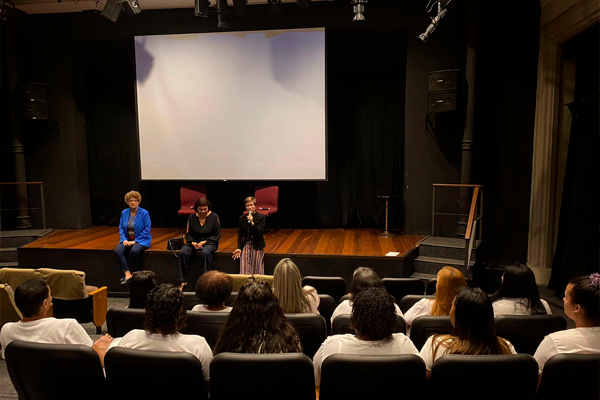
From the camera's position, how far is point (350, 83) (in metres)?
7.09

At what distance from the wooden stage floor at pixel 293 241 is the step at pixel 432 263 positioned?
23cm

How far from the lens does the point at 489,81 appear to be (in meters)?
6.10

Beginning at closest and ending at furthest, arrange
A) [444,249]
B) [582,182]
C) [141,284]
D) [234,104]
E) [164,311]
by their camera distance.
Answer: [164,311], [141,284], [582,182], [444,249], [234,104]

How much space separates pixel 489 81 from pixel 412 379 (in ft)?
18.0

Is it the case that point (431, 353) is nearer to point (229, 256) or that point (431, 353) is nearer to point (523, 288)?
point (523, 288)

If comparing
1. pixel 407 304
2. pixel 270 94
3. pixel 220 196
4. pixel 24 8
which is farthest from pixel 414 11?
pixel 24 8

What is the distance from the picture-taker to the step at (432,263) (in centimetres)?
530

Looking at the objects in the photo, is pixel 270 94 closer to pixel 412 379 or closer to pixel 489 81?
pixel 489 81

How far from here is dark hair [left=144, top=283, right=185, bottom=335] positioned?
75.3 inches

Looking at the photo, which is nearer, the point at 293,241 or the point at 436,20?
the point at 436,20

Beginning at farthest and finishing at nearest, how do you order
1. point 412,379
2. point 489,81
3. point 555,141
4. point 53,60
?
1. point 53,60
2. point 489,81
3. point 555,141
4. point 412,379

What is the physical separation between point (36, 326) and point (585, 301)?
8.72ft

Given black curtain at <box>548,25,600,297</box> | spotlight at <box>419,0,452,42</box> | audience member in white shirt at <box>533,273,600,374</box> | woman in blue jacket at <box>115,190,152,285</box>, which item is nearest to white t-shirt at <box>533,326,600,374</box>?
audience member in white shirt at <box>533,273,600,374</box>

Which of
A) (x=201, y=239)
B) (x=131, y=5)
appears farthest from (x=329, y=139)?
(x=131, y=5)
